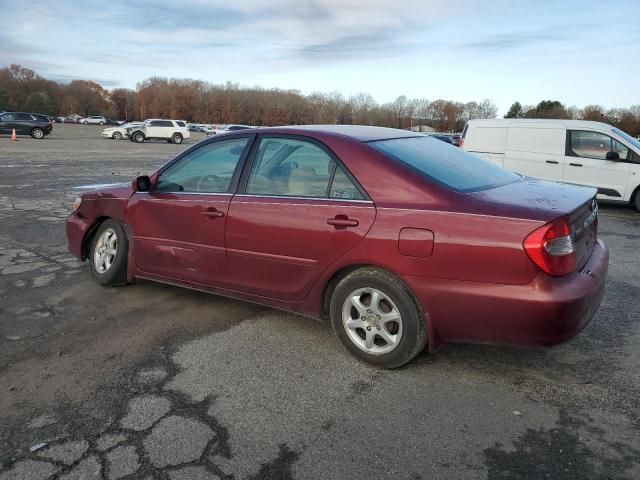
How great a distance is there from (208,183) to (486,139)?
9.07 meters

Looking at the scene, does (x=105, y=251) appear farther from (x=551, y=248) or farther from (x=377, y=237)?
(x=551, y=248)

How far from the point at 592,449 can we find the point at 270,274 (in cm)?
222

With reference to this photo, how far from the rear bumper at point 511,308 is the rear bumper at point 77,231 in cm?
343

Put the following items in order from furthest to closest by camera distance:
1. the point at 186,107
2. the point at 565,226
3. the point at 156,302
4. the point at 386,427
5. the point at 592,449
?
the point at 186,107, the point at 156,302, the point at 565,226, the point at 386,427, the point at 592,449

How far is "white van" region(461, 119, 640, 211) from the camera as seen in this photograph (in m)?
10.4

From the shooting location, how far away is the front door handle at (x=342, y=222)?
3.40 metres

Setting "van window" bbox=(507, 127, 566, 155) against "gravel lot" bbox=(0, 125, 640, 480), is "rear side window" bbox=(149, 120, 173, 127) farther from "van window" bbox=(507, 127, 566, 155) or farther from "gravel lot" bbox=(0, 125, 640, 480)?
"gravel lot" bbox=(0, 125, 640, 480)

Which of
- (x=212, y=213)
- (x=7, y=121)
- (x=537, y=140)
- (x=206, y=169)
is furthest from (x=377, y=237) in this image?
(x=7, y=121)

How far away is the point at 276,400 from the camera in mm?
3070

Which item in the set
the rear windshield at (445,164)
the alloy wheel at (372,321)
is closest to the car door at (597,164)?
the rear windshield at (445,164)

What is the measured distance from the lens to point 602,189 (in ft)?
34.9

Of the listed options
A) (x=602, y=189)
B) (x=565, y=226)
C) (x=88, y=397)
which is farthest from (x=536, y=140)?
(x=88, y=397)

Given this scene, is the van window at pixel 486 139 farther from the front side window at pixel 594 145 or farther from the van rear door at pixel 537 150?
the front side window at pixel 594 145

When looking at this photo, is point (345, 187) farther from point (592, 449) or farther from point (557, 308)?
point (592, 449)
